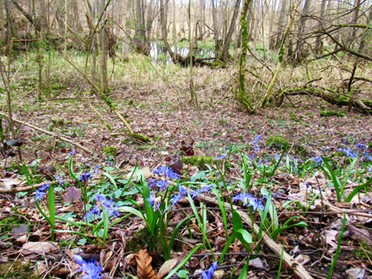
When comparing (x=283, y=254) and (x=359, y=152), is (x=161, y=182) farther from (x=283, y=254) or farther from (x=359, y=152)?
(x=359, y=152)

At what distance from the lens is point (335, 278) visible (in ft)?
4.08

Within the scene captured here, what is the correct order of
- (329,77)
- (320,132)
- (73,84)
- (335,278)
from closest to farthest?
(335,278)
(320,132)
(329,77)
(73,84)

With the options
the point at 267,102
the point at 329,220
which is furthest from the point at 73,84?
the point at 329,220

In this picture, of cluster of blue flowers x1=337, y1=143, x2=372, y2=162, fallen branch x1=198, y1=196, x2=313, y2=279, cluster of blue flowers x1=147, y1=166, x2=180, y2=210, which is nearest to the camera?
fallen branch x1=198, y1=196, x2=313, y2=279

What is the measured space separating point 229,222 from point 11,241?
124 centimetres

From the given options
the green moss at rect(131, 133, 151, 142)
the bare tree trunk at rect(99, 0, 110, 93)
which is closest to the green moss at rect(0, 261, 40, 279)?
the green moss at rect(131, 133, 151, 142)

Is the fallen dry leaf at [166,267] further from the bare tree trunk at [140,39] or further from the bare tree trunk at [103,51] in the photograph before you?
the bare tree trunk at [103,51]

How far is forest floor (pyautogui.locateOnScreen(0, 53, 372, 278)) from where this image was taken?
1.36 m

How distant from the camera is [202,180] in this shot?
7.78 ft

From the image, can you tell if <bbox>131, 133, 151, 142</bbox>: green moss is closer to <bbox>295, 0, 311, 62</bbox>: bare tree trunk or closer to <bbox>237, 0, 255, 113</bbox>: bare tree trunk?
<bbox>237, 0, 255, 113</bbox>: bare tree trunk

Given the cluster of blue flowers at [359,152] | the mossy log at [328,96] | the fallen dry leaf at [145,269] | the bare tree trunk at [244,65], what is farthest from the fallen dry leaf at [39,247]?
the mossy log at [328,96]

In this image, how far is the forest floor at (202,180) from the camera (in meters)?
1.36

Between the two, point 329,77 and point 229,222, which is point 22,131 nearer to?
point 229,222

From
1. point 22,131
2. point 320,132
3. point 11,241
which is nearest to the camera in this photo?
point 11,241
